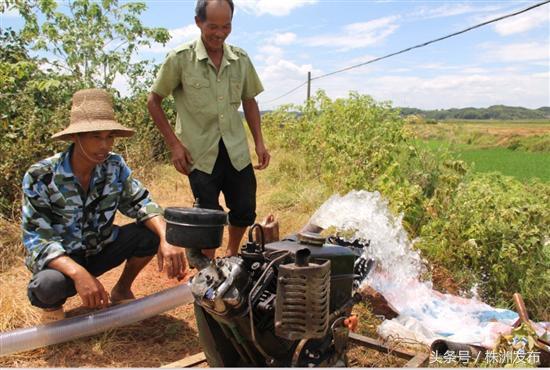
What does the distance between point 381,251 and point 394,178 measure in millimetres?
767

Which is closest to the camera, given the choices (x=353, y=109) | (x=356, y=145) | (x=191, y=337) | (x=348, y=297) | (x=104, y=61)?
(x=348, y=297)

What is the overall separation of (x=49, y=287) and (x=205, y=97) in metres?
1.40

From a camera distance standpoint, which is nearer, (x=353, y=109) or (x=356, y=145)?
(x=356, y=145)

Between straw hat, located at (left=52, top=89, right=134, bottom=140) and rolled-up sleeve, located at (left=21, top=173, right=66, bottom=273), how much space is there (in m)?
0.30

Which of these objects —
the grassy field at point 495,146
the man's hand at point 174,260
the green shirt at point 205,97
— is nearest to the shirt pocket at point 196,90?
the green shirt at point 205,97

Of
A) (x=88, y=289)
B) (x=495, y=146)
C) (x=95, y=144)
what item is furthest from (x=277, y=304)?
(x=495, y=146)

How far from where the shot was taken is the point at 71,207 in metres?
2.78

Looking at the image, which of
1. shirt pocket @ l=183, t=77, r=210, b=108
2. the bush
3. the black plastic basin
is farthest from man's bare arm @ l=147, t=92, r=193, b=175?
the bush

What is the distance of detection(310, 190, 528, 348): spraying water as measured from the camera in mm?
3098

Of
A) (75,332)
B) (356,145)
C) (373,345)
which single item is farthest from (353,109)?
(75,332)

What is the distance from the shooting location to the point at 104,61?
7.81m

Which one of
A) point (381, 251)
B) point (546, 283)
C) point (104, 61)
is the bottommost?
point (546, 283)

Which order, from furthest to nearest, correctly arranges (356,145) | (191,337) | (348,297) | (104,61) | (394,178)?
(104,61), (356,145), (394,178), (191,337), (348,297)

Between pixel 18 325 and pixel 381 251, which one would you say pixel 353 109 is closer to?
pixel 381 251
